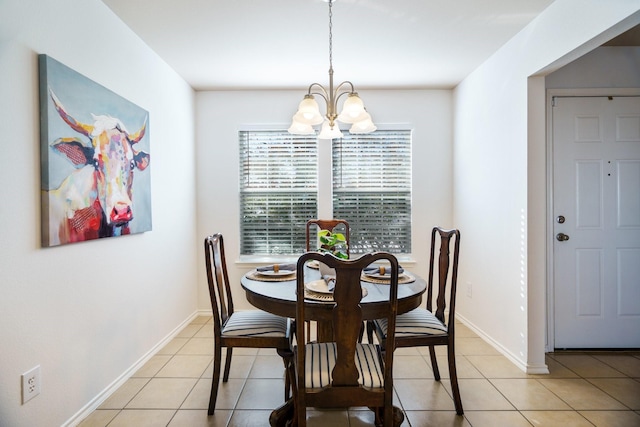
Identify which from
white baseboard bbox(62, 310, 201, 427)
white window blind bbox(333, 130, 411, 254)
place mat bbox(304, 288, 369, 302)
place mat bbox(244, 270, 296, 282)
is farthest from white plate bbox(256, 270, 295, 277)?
white window blind bbox(333, 130, 411, 254)

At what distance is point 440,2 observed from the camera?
227 centimetres

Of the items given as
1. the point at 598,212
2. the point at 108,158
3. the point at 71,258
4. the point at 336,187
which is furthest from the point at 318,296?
the point at 598,212

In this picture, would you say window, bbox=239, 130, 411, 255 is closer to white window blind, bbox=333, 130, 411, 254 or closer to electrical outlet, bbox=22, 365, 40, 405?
white window blind, bbox=333, 130, 411, 254

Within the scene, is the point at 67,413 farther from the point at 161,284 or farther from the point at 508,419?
the point at 508,419

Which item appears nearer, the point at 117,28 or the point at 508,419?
the point at 508,419

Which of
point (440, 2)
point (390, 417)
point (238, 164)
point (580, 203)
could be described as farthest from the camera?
point (238, 164)

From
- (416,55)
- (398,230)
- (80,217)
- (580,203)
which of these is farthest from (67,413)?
(580,203)

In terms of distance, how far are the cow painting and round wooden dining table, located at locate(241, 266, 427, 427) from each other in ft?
3.10

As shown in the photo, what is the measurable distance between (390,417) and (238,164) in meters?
3.00

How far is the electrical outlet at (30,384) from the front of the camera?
5.37 ft

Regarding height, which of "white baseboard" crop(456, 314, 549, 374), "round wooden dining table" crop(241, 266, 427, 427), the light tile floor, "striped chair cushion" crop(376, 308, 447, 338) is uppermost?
"round wooden dining table" crop(241, 266, 427, 427)

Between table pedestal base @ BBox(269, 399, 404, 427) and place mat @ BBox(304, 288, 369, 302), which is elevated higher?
place mat @ BBox(304, 288, 369, 302)

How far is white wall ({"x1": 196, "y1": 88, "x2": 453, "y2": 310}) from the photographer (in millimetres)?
3910

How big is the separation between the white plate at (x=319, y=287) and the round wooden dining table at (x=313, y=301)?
0.09 metres
